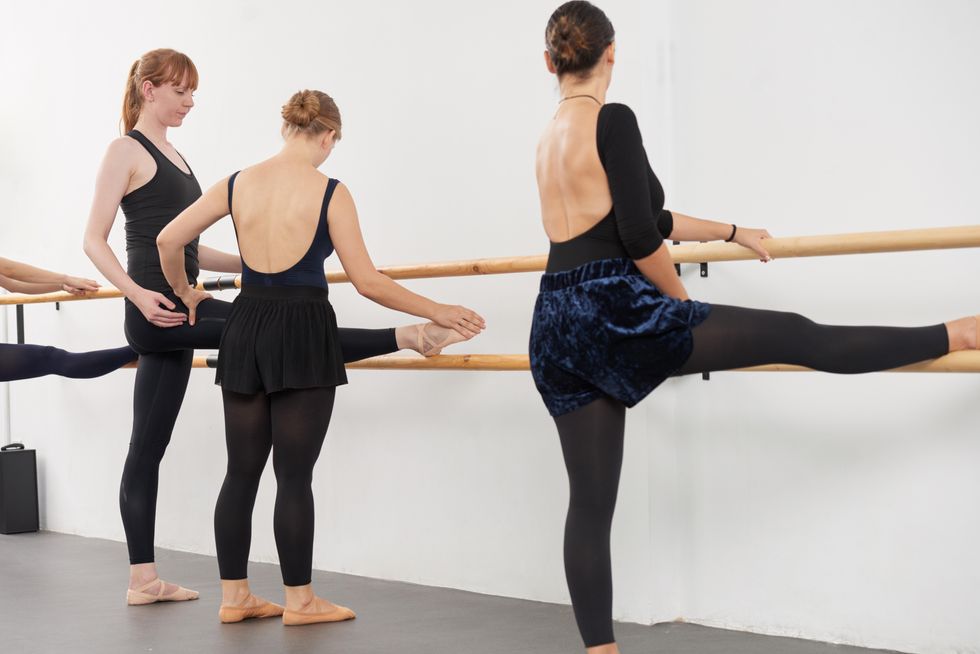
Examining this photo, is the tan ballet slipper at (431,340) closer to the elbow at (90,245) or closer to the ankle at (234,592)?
the ankle at (234,592)

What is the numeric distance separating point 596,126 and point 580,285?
0.89ft

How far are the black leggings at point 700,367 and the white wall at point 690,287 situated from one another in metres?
0.51

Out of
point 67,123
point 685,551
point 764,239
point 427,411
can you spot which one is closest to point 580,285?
point 764,239

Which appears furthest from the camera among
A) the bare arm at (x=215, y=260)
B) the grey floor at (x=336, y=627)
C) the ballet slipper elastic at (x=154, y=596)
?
the bare arm at (x=215, y=260)

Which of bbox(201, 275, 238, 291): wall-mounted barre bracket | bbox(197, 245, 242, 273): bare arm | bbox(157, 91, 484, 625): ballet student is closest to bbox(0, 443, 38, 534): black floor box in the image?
bbox(201, 275, 238, 291): wall-mounted barre bracket

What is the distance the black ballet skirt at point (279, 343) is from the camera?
7.97 feet

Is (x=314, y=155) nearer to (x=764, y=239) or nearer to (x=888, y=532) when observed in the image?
(x=764, y=239)

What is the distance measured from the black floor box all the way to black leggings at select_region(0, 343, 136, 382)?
1.36 meters

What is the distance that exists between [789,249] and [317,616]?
142 cm

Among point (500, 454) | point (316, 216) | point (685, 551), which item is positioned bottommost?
point (685, 551)

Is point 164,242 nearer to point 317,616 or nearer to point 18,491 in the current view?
point 317,616

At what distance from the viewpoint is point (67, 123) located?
13.9ft

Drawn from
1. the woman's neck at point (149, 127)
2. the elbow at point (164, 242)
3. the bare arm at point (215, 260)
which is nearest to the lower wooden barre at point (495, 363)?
the bare arm at point (215, 260)

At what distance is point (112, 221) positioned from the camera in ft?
8.93
